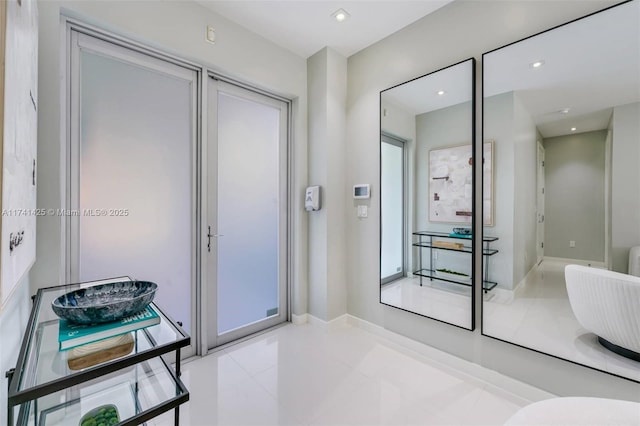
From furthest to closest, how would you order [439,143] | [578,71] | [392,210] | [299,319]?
[299,319]
[392,210]
[439,143]
[578,71]

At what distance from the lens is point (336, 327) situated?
281 centimetres

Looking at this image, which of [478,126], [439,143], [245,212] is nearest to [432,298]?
[439,143]

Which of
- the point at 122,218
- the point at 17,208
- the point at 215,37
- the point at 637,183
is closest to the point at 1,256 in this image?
the point at 17,208

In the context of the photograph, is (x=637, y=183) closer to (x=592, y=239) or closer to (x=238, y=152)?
(x=592, y=239)

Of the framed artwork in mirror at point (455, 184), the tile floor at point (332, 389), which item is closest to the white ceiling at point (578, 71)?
the framed artwork in mirror at point (455, 184)

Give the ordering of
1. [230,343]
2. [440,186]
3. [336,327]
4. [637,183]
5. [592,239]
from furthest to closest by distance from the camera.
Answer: [336,327] < [230,343] < [440,186] < [592,239] < [637,183]

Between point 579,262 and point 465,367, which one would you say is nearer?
point 579,262

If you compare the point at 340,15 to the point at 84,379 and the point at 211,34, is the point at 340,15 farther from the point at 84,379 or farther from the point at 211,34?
the point at 84,379

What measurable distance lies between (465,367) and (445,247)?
90cm

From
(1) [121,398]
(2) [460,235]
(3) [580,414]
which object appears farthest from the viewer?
(2) [460,235]

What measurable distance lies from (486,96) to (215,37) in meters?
2.16

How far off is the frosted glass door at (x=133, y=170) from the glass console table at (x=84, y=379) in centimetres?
45

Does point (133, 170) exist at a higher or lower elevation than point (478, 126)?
lower

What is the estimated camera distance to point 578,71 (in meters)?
1.57
